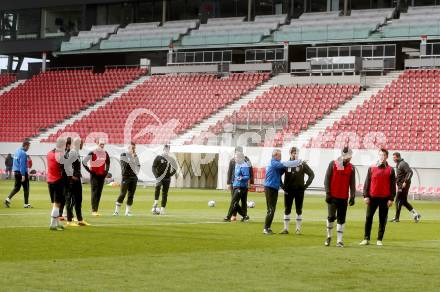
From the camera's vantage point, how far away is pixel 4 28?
253ft

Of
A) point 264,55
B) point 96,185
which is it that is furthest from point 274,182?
point 264,55

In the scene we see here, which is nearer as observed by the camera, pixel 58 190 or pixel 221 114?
pixel 58 190

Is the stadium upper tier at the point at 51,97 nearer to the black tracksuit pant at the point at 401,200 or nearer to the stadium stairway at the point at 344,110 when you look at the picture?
the stadium stairway at the point at 344,110

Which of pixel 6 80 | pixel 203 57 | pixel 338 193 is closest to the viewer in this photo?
pixel 338 193

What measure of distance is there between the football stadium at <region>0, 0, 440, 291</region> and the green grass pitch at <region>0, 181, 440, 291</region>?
7cm

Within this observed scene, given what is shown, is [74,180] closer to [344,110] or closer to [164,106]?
[344,110]

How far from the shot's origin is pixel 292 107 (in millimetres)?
57438

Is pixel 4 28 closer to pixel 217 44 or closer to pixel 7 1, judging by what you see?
pixel 7 1

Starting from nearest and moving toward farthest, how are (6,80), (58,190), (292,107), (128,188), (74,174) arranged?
(58,190), (74,174), (128,188), (292,107), (6,80)

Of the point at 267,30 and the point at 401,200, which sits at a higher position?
the point at 267,30

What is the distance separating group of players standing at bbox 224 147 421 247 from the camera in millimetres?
20312

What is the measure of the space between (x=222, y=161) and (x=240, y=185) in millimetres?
25677

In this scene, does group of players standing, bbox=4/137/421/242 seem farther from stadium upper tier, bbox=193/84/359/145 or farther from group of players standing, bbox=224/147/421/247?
stadium upper tier, bbox=193/84/359/145

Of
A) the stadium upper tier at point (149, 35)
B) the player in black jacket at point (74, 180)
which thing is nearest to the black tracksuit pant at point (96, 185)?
the player in black jacket at point (74, 180)
